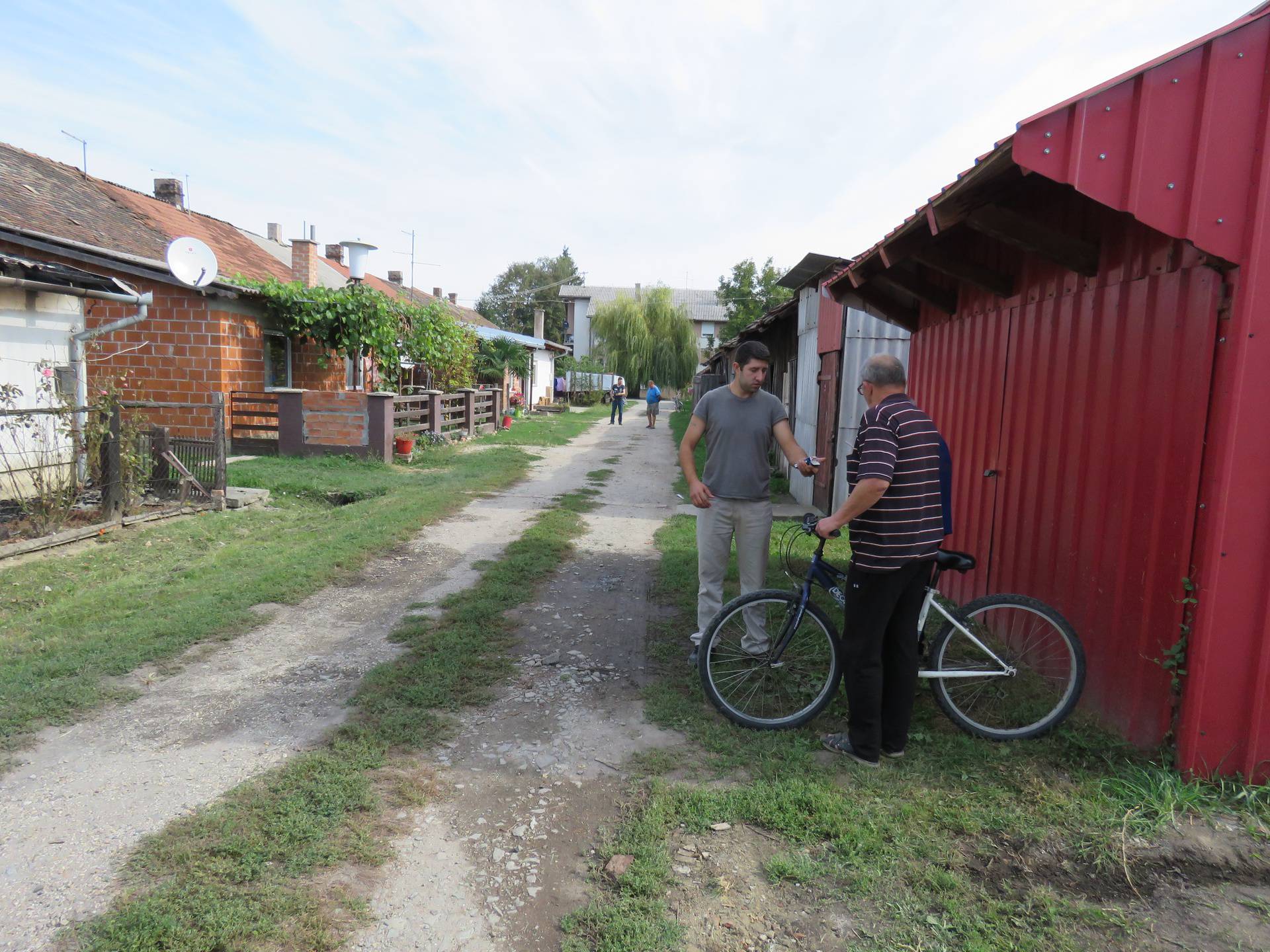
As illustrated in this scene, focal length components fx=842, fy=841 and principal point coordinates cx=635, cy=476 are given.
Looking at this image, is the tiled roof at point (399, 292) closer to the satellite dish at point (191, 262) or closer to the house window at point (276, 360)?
the house window at point (276, 360)

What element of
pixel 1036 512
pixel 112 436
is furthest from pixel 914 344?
pixel 112 436

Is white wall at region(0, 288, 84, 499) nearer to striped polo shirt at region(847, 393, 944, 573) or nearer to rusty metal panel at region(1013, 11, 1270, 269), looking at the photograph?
striped polo shirt at region(847, 393, 944, 573)

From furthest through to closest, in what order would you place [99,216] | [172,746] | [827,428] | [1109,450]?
1. [99,216]
2. [827,428]
3. [1109,450]
4. [172,746]

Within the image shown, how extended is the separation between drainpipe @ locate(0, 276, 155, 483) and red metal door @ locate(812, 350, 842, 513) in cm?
804

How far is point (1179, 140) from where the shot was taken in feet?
11.2

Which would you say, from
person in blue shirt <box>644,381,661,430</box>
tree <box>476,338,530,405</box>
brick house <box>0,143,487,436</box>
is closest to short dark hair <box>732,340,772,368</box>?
brick house <box>0,143,487,436</box>

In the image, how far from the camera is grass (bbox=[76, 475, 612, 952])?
262 cm

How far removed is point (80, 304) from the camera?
32.1 feet

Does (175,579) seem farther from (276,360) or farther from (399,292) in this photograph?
(399,292)

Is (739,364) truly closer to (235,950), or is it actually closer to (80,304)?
(235,950)

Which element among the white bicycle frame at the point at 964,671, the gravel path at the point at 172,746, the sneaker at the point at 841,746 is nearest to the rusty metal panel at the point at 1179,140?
the white bicycle frame at the point at 964,671

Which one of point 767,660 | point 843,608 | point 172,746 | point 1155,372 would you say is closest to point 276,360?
point 172,746

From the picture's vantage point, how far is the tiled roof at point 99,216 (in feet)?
44.5

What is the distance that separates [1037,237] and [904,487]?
Answer: 1779 millimetres
